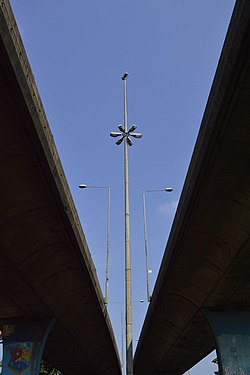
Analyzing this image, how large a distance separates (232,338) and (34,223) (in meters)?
15.0

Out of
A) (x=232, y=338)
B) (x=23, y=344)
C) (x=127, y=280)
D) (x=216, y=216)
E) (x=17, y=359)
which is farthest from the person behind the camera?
(x=23, y=344)

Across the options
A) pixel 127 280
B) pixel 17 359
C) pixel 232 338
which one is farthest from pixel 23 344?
pixel 232 338

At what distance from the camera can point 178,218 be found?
18172 millimetres

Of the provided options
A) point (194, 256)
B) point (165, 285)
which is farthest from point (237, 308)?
point (194, 256)

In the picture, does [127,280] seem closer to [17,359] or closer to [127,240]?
[127,240]

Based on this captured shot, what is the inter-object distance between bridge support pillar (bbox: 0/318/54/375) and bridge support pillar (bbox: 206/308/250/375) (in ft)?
31.2

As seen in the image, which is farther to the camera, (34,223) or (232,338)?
(232,338)

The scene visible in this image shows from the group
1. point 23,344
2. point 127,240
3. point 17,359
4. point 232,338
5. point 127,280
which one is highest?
point 127,240

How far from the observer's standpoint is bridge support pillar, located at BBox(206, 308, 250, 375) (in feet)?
84.9

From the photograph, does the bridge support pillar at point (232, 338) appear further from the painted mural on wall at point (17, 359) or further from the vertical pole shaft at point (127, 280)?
the painted mural on wall at point (17, 359)

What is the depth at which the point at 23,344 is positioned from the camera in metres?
27.8

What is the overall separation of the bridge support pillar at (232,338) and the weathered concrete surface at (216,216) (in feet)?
2.09

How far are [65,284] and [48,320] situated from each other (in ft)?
18.5

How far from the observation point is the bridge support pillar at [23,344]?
89.5ft
